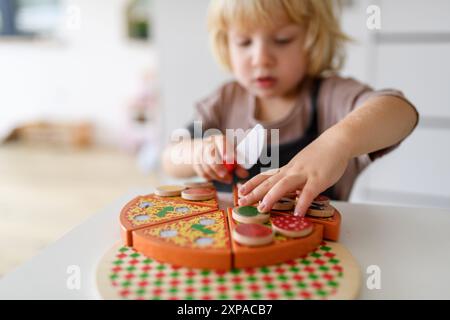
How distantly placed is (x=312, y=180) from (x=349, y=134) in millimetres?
93

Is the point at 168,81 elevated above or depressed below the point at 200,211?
above

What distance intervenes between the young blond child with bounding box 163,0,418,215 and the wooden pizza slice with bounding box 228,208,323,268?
0.08 metres

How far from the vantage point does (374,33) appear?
135cm

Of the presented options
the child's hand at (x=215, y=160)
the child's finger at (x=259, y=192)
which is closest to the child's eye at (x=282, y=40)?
the child's hand at (x=215, y=160)

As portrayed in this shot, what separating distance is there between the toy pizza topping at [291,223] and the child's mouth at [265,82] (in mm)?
376

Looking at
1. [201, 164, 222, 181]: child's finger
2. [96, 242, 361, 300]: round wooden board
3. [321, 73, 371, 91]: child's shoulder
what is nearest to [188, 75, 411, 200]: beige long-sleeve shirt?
[321, 73, 371, 91]: child's shoulder

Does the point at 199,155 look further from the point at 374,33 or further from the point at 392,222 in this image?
the point at 374,33

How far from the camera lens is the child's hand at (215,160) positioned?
583mm

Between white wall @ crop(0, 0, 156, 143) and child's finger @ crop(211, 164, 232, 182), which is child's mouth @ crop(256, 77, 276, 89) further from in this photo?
white wall @ crop(0, 0, 156, 143)

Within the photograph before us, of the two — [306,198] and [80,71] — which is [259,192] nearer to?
[306,198]

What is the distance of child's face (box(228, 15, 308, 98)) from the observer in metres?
0.72

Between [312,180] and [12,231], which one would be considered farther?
[12,231]

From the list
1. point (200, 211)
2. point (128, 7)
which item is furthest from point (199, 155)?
point (128, 7)
